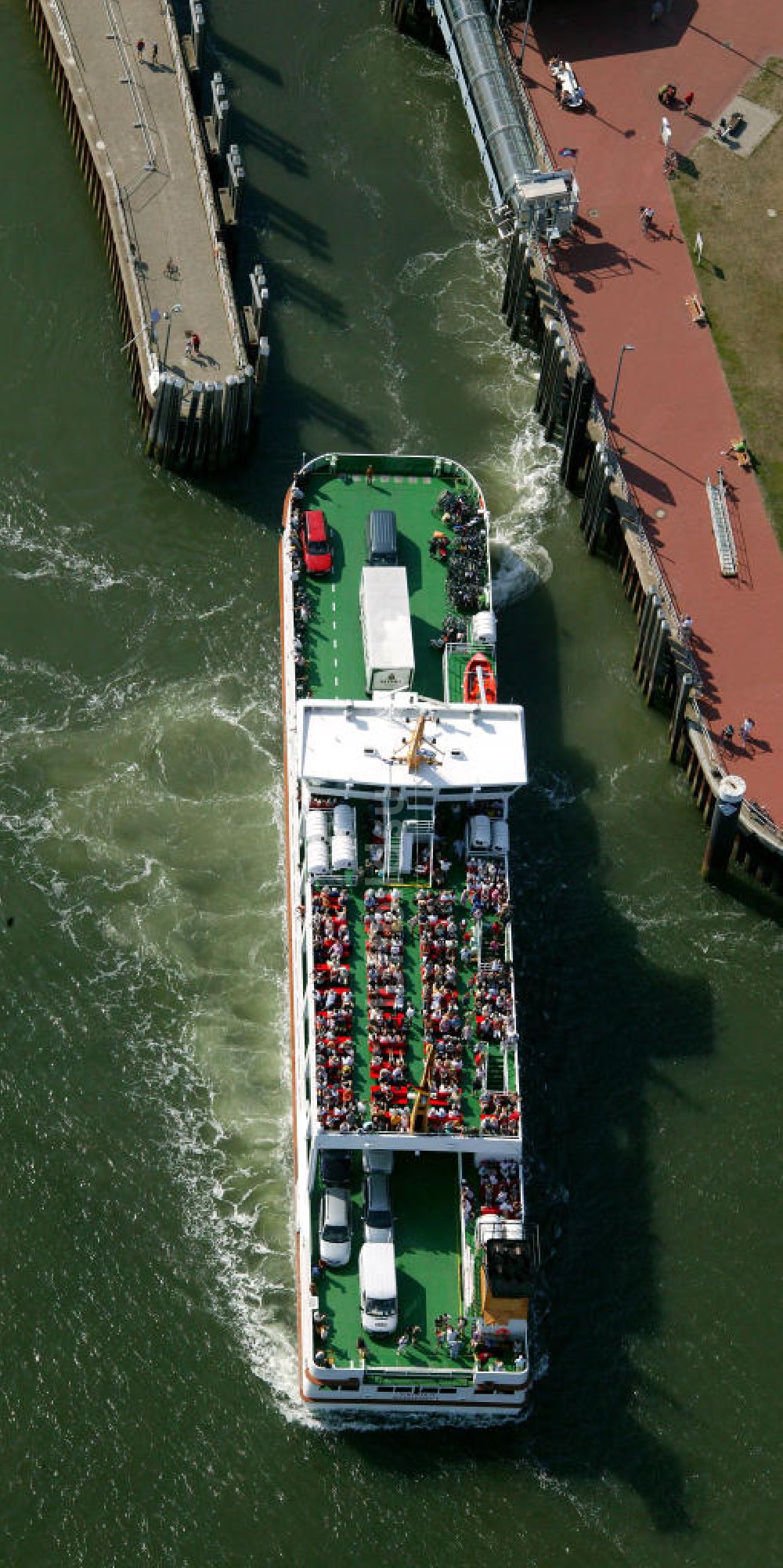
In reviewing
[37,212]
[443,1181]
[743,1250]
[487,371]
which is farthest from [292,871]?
[37,212]

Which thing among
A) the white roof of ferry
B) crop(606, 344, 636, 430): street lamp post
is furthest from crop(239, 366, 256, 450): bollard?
→ the white roof of ferry

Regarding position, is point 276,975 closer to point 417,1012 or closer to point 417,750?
point 417,1012

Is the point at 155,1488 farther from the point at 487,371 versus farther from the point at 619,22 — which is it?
the point at 619,22

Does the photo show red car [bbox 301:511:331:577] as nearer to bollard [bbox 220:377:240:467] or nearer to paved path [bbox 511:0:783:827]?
bollard [bbox 220:377:240:467]

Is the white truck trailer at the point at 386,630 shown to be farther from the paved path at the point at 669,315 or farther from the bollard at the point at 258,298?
the bollard at the point at 258,298

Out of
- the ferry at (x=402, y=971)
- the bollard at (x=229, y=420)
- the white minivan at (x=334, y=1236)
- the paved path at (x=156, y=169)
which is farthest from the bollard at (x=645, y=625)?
the white minivan at (x=334, y=1236)
